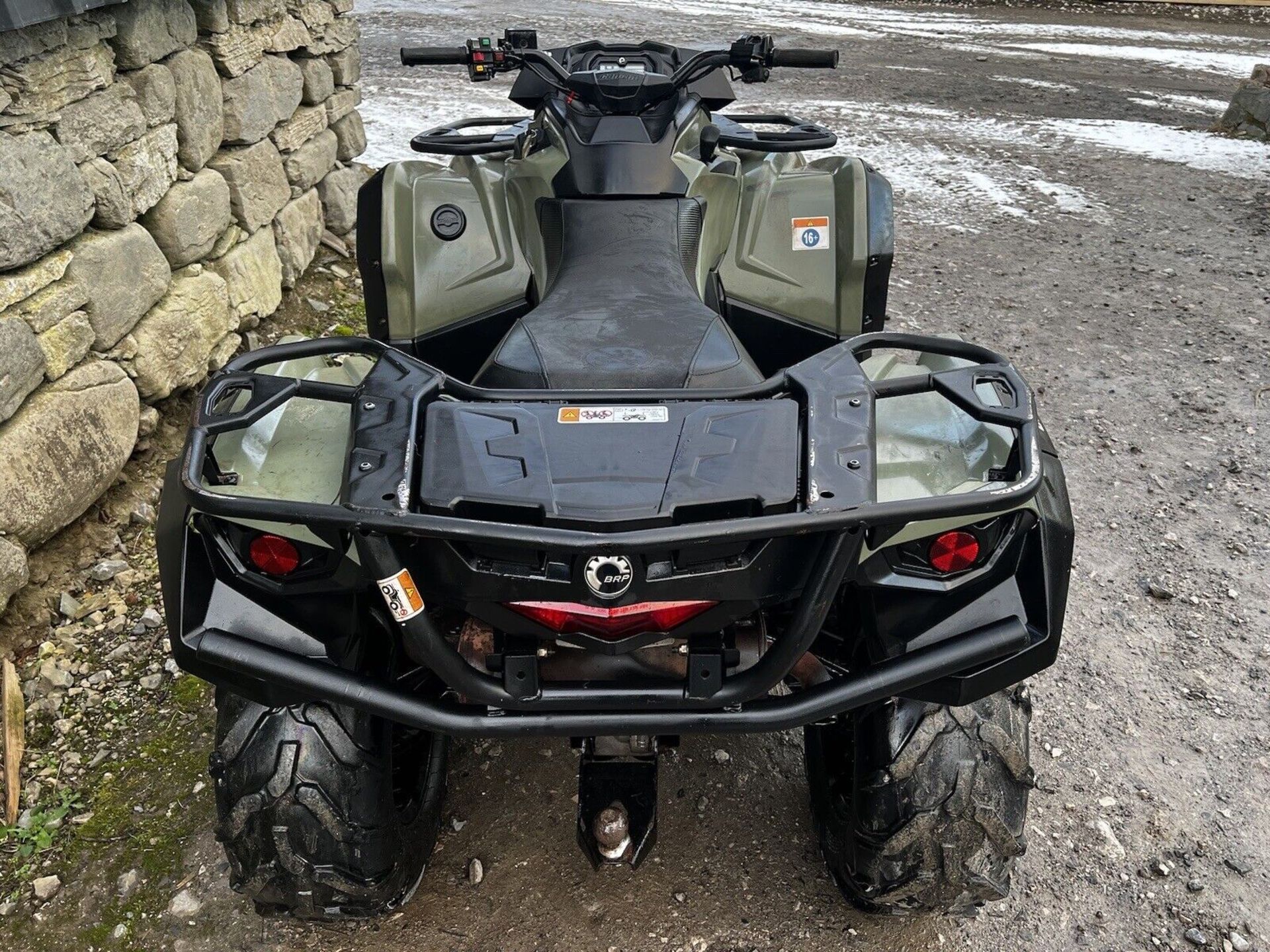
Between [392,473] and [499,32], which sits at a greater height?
[499,32]

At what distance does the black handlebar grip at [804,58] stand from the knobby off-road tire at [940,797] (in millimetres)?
2076

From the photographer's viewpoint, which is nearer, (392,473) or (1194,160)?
(392,473)

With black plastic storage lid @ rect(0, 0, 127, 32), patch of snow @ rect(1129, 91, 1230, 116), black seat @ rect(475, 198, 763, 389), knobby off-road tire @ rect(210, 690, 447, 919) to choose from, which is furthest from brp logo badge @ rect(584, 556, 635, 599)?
patch of snow @ rect(1129, 91, 1230, 116)

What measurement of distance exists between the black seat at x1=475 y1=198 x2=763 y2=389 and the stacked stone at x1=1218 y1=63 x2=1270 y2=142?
803cm

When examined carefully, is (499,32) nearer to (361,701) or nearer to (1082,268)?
(1082,268)

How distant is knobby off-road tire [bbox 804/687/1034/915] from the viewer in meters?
1.97

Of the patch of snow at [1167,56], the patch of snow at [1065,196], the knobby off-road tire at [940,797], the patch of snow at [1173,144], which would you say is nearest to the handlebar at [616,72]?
the knobby off-road tire at [940,797]

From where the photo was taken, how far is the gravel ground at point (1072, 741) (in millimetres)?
2336

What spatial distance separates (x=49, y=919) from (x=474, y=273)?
6.27 feet

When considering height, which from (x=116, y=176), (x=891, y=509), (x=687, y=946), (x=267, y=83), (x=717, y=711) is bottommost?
(x=687, y=946)

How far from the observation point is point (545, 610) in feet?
5.32

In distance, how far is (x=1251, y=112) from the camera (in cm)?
865

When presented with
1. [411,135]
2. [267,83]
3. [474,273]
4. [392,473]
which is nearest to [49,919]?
[392,473]

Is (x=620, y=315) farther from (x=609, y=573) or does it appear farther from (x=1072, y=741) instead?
(x=1072, y=741)
